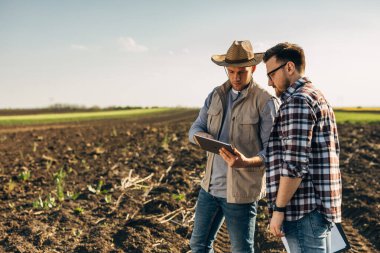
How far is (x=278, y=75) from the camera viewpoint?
259cm

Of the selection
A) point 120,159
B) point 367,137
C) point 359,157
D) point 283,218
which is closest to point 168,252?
point 283,218

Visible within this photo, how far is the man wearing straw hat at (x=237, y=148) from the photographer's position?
3207 mm

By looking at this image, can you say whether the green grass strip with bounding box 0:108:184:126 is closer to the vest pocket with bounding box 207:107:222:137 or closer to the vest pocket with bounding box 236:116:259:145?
the vest pocket with bounding box 207:107:222:137

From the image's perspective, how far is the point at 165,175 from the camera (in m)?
8.20

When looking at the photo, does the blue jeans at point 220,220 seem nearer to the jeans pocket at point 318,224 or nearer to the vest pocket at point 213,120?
the vest pocket at point 213,120

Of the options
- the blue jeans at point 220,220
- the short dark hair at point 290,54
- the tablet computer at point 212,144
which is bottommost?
the blue jeans at point 220,220

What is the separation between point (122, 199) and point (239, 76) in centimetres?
409

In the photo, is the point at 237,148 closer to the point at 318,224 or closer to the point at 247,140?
the point at 247,140

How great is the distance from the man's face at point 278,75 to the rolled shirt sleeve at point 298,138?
0.23 m

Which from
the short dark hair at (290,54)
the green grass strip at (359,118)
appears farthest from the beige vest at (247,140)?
the green grass strip at (359,118)

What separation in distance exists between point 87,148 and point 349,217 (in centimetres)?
675

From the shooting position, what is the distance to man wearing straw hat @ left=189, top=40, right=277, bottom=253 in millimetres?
3207

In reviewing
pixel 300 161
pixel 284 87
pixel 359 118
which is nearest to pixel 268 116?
pixel 284 87

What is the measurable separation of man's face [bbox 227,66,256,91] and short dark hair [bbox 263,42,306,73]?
0.70 metres
